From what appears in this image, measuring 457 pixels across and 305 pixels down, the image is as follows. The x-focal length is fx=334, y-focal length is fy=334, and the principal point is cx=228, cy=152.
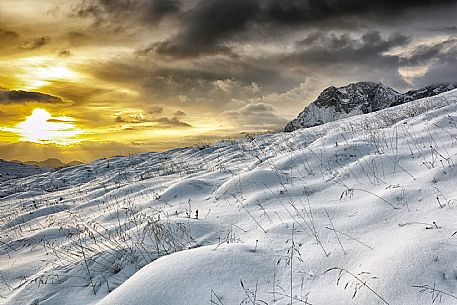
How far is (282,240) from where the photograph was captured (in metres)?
3.31

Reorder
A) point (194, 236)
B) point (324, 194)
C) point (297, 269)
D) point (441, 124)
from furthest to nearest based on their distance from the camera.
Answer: point (441, 124)
point (324, 194)
point (194, 236)
point (297, 269)

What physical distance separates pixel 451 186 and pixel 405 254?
1.62m

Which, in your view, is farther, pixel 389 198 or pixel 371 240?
pixel 389 198

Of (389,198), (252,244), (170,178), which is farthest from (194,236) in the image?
(170,178)

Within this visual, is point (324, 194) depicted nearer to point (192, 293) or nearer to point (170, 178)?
point (192, 293)

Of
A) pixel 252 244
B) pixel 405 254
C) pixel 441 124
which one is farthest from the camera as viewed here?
pixel 441 124

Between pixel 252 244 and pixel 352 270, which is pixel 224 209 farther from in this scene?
pixel 352 270

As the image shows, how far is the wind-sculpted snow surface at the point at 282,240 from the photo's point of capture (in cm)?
238

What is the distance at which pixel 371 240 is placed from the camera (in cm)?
287

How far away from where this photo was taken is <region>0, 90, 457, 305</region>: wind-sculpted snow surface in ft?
7.82

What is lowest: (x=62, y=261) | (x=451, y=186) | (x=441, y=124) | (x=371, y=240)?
(x=62, y=261)

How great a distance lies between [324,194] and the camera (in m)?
4.51

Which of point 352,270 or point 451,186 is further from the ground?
point 451,186

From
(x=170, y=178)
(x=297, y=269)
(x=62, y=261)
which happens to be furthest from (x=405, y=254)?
(x=170, y=178)
